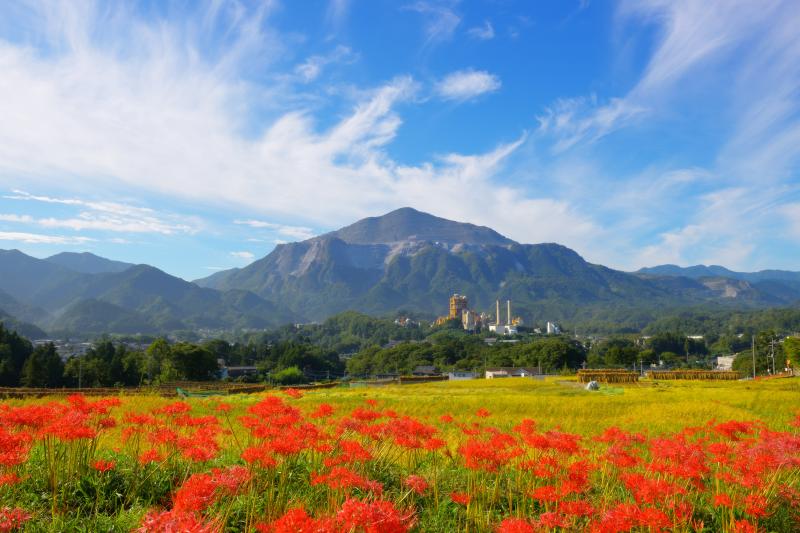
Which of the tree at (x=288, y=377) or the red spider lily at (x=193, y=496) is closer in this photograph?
the red spider lily at (x=193, y=496)

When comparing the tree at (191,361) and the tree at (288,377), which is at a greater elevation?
the tree at (191,361)

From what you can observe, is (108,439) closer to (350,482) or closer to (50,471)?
(50,471)

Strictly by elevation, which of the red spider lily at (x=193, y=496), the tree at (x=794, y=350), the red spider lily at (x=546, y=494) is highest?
the red spider lily at (x=193, y=496)

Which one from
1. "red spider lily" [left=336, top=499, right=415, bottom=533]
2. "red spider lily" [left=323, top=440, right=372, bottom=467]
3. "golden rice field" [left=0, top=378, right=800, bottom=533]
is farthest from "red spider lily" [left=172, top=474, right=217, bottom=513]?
"red spider lily" [left=323, top=440, right=372, bottom=467]

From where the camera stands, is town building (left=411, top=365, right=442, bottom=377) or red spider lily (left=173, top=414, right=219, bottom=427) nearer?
red spider lily (left=173, top=414, right=219, bottom=427)

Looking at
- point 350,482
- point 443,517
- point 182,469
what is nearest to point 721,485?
point 443,517

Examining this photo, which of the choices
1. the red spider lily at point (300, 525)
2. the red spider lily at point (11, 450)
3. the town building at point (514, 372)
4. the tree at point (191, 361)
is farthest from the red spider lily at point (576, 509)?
the town building at point (514, 372)

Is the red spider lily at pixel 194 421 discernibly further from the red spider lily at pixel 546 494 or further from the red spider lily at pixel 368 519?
the red spider lily at pixel 368 519

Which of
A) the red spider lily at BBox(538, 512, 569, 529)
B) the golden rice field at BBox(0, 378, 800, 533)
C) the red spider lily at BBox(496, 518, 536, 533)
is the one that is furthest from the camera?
the golden rice field at BBox(0, 378, 800, 533)

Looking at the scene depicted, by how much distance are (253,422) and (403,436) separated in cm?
183

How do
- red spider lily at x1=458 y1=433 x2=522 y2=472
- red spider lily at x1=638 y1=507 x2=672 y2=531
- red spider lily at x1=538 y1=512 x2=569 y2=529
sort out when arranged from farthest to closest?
red spider lily at x1=458 y1=433 x2=522 y2=472, red spider lily at x1=538 y1=512 x2=569 y2=529, red spider lily at x1=638 y1=507 x2=672 y2=531

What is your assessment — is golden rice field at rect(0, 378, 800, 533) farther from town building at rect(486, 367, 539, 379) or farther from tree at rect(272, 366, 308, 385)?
tree at rect(272, 366, 308, 385)

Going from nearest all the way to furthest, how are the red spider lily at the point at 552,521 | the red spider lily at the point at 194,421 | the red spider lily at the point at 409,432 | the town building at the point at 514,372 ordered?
the red spider lily at the point at 552,521 → the red spider lily at the point at 409,432 → the red spider lily at the point at 194,421 → the town building at the point at 514,372

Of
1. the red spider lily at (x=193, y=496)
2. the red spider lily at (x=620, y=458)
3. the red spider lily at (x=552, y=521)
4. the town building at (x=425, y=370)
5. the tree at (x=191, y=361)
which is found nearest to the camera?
the red spider lily at (x=193, y=496)
